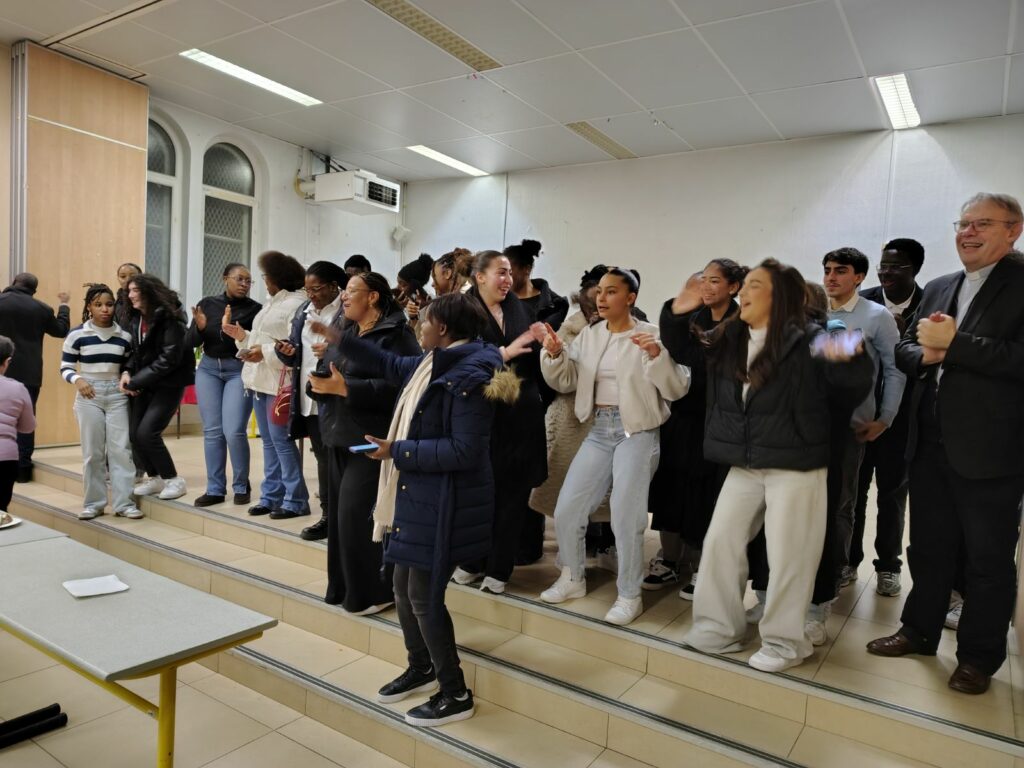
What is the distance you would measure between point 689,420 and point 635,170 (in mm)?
5647

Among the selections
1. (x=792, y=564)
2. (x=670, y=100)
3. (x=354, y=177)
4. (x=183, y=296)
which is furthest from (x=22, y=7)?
(x=792, y=564)

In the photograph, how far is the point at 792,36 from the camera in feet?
15.8

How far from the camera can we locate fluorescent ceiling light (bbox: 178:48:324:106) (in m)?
5.89

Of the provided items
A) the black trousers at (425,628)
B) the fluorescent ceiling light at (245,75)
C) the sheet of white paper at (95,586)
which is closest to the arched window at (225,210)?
the fluorescent ceiling light at (245,75)

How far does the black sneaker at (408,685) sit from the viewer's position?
2574 millimetres

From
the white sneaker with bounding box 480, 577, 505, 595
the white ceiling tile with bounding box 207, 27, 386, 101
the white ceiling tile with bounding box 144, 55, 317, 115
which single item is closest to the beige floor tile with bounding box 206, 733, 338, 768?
the white sneaker with bounding box 480, 577, 505, 595

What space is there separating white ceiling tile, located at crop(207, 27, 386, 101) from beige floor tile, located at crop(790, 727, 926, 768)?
5691 millimetres

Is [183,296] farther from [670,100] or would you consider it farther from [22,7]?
[670,100]

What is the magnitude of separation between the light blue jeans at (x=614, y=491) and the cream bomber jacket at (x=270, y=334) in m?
2.08

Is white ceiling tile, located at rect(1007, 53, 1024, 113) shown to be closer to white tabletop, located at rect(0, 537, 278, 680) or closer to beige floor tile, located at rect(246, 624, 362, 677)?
beige floor tile, located at rect(246, 624, 362, 677)

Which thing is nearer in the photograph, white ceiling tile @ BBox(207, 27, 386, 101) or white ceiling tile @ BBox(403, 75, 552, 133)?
white ceiling tile @ BBox(207, 27, 386, 101)

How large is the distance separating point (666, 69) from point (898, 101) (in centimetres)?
212

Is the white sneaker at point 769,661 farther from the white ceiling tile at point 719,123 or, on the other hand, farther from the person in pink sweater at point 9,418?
the white ceiling tile at point 719,123

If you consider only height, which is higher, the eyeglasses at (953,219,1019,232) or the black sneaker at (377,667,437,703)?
the eyeglasses at (953,219,1019,232)
